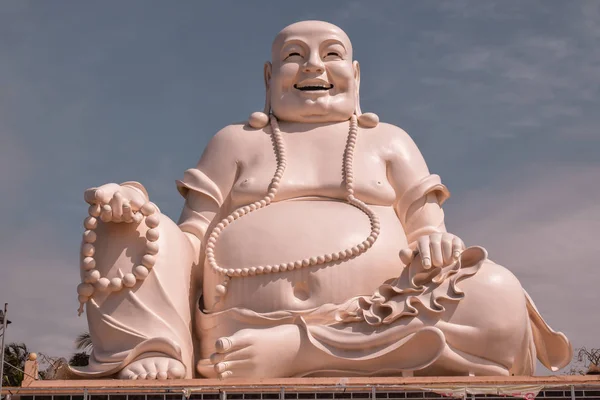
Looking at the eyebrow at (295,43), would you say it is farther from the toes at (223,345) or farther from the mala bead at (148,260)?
the toes at (223,345)

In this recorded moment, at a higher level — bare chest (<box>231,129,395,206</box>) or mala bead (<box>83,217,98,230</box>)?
bare chest (<box>231,129,395,206</box>)

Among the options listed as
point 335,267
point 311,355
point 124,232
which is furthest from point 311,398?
point 124,232

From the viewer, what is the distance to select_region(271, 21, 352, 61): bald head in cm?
930

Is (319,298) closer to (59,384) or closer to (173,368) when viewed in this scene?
(173,368)

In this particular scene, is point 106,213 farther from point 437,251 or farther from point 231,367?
point 437,251

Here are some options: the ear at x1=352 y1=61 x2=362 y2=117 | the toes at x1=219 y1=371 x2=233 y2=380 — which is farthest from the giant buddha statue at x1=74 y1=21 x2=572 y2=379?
the ear at x1=352 y1=61 x2=362 y2=117

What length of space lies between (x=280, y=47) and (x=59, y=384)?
3.70 meters

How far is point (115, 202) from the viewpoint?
26.1 feet

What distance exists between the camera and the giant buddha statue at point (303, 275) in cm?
780

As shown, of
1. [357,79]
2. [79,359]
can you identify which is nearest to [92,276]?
[357,79]

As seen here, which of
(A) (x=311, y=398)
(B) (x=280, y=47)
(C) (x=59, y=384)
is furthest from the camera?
(B) (x=280, y=47)

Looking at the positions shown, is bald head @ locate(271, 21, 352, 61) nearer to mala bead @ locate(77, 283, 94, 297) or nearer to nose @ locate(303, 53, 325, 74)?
nose @ locate(303, 53, 325, 74)

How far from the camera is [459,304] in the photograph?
7.81 metres

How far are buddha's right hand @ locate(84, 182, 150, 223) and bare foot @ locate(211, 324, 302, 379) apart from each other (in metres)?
1.25
